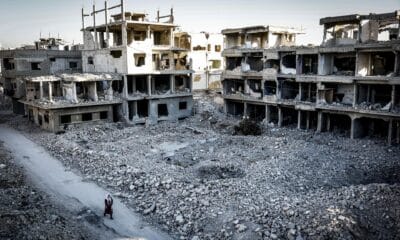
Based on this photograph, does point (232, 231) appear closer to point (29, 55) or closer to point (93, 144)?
point (93, 144)

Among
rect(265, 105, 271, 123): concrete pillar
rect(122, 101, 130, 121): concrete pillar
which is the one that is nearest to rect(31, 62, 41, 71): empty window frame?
rect(122, 101, 130, 121): concrete pillar

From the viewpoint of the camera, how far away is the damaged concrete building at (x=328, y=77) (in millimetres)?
29234

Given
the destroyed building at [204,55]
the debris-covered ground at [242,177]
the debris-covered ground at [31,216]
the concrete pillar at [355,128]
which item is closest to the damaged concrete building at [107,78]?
the debris-covered ground at [242,177]

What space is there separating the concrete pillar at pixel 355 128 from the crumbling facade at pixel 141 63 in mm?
18255

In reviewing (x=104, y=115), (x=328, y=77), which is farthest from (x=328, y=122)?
(x=104, y=115)

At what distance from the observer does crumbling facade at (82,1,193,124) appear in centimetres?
3744

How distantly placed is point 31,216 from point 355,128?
81.9 ft

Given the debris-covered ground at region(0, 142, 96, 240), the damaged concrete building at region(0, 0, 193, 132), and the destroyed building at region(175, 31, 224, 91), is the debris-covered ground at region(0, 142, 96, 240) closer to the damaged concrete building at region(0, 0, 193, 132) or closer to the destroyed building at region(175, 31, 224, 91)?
the damaged concrete building at region(0, 0, 193, 132)

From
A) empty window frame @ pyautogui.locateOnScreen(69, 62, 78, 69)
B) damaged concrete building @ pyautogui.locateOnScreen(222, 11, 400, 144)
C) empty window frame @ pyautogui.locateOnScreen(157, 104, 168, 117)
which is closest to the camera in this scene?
damaged concrete building @ pyautogui.locateOnScreen(222, 11, 400, 144)

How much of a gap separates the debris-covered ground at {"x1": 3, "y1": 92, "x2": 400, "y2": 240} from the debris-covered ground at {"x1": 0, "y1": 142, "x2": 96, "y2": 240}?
10.9 ft

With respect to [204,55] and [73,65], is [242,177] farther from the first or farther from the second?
[204,55]

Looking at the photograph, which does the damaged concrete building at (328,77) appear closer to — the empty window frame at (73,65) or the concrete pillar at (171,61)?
the concrete pillar at (171,61)

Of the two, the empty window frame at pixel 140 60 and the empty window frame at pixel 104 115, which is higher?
the empty window frame at pixel 140 60

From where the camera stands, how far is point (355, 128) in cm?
3041
